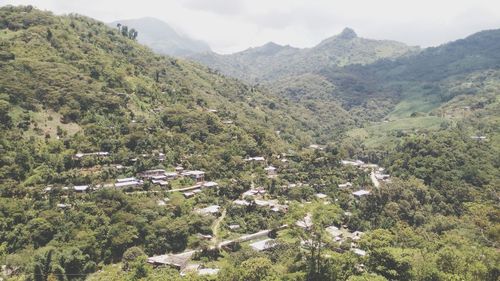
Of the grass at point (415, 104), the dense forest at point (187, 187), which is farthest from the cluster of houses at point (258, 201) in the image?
the grass at point (415, 104)

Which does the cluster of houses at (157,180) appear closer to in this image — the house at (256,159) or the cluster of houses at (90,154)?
the cluster of houses at (90,154)

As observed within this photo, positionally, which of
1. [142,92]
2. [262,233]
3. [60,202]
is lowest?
[262,233]

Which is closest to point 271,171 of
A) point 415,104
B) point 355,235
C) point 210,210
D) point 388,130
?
point 210,210

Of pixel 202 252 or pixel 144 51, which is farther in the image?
pixel 144 51

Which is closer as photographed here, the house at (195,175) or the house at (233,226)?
the house at (233,226)

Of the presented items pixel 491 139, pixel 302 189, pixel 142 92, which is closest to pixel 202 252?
pixel 302 189

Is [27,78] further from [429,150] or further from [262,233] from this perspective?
[429,150]
